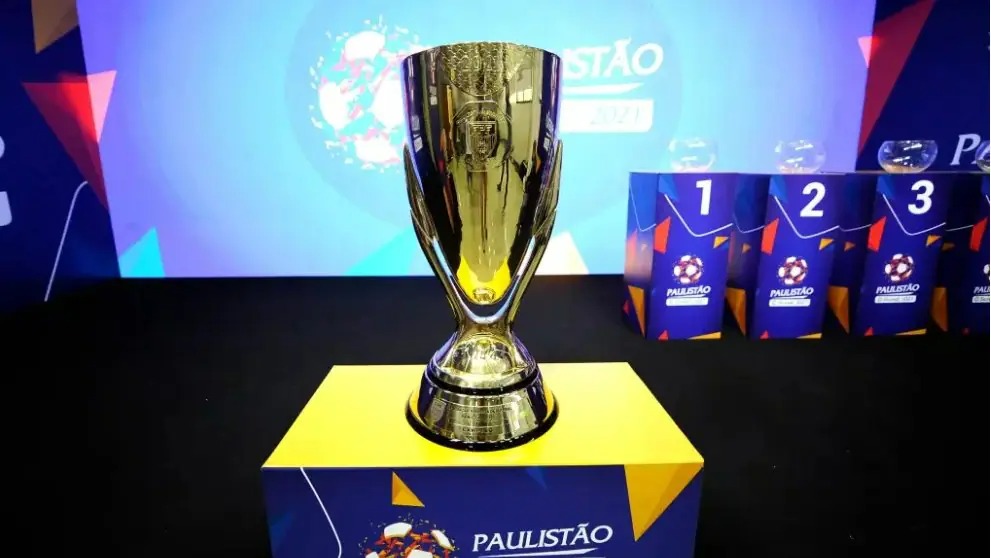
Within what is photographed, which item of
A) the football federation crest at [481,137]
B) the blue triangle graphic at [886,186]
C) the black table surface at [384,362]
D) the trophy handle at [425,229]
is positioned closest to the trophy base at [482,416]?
the trophy handle at [425,229]

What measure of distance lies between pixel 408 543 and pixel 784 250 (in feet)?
4.84

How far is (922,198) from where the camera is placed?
1656mm

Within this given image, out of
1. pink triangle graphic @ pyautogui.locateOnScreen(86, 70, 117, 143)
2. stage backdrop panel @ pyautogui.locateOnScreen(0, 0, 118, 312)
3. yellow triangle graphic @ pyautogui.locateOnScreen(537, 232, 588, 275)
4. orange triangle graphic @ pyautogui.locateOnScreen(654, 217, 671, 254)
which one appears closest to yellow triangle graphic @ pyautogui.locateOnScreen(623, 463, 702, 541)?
orange triangle graphic @ pyautogui.locateOnScreen(654, 217, 671, 254)

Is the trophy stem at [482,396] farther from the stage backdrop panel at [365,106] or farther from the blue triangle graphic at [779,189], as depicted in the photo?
the stage backdrop panel at [365,106]

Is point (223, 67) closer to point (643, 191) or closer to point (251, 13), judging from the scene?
point (251, 13)

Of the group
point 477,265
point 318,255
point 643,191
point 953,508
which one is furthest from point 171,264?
point 953,508

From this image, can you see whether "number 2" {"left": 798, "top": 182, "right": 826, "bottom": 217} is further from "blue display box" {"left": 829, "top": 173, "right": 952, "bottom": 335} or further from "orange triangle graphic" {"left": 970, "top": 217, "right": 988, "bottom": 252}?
"orange triangle graphic" {"left": 970, "top": 217, "right": 988, "bottom": 252}

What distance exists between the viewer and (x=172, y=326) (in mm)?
1938

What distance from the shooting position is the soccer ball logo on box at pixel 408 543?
2.12ft

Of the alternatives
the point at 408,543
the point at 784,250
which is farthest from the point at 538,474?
the point at 784,250

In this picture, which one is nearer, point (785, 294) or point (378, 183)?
point (785, 294)

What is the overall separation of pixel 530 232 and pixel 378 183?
2055 mm

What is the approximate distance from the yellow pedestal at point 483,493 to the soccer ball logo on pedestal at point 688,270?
105 cm

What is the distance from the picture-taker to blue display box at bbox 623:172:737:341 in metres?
1.60
